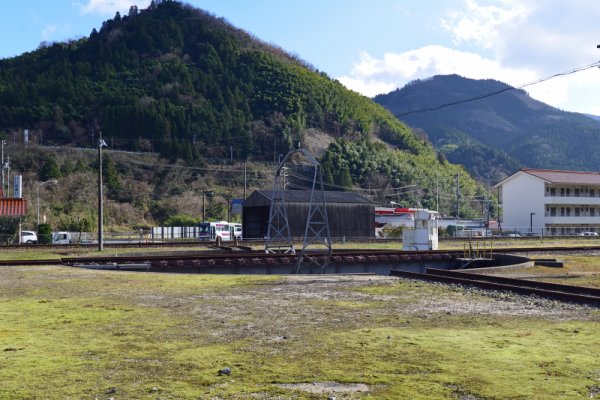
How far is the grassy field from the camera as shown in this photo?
7309mm

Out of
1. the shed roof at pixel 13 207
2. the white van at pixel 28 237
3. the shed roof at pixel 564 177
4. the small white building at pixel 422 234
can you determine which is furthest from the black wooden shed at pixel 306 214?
the shed roof at pixel 564 177

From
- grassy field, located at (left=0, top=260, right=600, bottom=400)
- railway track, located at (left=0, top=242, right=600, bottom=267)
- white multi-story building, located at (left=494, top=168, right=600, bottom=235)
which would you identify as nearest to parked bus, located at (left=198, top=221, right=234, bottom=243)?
railway track, located at (left=0, top=242, right=600, bottom=267)

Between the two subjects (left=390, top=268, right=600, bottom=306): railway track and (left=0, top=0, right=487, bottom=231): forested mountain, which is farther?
(left=0, top=0, right=487, bottom=231): forested mountain

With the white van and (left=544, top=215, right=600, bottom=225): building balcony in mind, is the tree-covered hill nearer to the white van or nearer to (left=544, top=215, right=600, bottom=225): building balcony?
the white van

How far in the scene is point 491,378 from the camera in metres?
7.70

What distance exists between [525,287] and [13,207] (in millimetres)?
44088

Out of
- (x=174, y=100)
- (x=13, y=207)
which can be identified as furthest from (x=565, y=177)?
(x=174, y=100)

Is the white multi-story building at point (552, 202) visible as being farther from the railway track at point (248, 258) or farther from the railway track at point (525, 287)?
the railway track at point (525, 287)

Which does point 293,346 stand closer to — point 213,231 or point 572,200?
point 213,231

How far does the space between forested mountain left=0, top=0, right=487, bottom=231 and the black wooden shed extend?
2705 centimetres

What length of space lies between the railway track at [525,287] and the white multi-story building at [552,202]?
57.7 metres

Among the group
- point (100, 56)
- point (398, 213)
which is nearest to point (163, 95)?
point (100, 56)

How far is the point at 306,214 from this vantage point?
60531 mm

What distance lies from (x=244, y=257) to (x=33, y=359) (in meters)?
23.1
